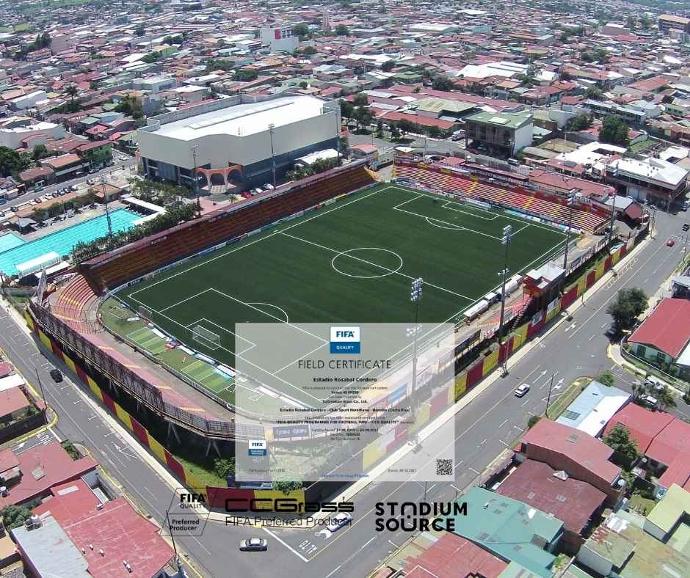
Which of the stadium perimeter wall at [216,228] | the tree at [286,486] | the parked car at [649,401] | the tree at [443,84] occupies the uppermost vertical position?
the tree at [443,84]

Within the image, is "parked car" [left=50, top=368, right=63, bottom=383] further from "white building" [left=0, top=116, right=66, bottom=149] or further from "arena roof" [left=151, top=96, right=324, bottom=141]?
"white building" [left=0, top=116, right=66, bottom=149]

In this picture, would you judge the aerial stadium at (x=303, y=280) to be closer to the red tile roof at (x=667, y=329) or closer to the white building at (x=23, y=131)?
the red tile roof at (x=667, y=329)

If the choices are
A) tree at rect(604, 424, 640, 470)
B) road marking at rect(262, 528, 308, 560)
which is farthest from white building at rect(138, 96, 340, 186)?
tree at rect(604, 424, 640, 470)

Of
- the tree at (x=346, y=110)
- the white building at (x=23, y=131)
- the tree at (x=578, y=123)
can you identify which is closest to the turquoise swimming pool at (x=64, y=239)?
the white building at (x=23, y=131)

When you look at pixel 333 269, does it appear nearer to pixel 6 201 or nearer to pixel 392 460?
pixel 392 460

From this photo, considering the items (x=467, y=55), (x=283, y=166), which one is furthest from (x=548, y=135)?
(x=467, y=55)
